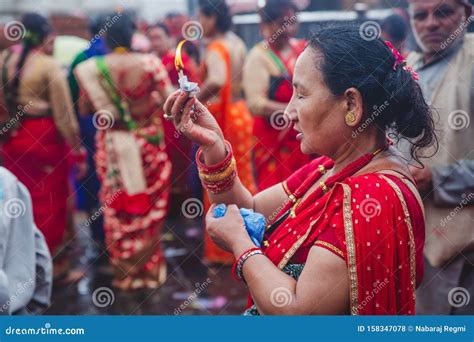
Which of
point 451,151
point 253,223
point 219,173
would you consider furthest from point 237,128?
point 253,223

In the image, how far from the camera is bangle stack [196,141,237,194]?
203cm

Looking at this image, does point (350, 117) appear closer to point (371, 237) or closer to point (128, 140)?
point (371, 237)

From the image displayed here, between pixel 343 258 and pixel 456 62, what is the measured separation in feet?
4.63

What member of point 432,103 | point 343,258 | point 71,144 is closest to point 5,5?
point 71,144

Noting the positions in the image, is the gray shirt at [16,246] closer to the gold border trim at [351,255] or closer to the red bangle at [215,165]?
the red bangle at [215,165]

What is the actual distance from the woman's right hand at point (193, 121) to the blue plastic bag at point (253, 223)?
20 centimetres

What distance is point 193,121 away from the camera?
78.8 inches

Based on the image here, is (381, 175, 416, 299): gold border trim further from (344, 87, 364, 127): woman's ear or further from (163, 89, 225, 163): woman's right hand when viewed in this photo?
(163, 89, 225, 163): woman's right hand

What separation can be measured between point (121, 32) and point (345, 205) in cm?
310

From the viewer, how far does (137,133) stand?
4539 mm

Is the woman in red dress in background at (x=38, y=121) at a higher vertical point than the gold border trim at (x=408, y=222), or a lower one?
lower

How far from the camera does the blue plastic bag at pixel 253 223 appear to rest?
1.84m

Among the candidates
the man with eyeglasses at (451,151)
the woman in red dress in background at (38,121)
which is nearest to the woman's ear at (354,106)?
the man with eyeglasses at (451,151)

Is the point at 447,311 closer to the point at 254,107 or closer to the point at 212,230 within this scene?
the point at 212,230
